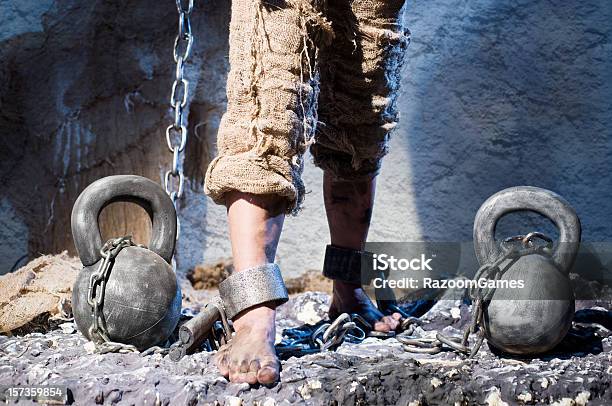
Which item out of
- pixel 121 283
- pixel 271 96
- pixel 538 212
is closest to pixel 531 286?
pixel 538 212

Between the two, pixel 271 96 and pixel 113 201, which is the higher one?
pixel 271 96

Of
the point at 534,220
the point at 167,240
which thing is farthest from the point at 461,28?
the point at 167,240

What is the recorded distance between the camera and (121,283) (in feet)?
6.66

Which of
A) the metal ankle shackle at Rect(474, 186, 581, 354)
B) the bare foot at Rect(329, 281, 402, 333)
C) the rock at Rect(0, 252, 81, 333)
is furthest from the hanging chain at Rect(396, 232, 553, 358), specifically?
the rock at Rect(0, 252, 81, 333)

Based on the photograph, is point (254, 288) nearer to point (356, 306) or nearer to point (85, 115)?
point (356, 306)

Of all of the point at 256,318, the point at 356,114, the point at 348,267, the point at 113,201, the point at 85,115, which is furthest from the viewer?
the point at 85,115

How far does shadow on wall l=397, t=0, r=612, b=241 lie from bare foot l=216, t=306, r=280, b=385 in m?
1.62

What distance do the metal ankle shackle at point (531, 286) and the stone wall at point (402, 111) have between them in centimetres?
127

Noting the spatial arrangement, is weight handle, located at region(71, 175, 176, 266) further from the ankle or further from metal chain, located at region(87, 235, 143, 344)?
the ankle

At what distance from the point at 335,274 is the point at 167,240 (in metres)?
0.54

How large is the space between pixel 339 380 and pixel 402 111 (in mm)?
1866

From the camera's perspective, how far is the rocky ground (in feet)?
5.52

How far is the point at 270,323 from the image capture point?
1.90 m

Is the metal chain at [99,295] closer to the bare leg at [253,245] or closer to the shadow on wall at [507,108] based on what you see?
the bare leg at [253,245]
